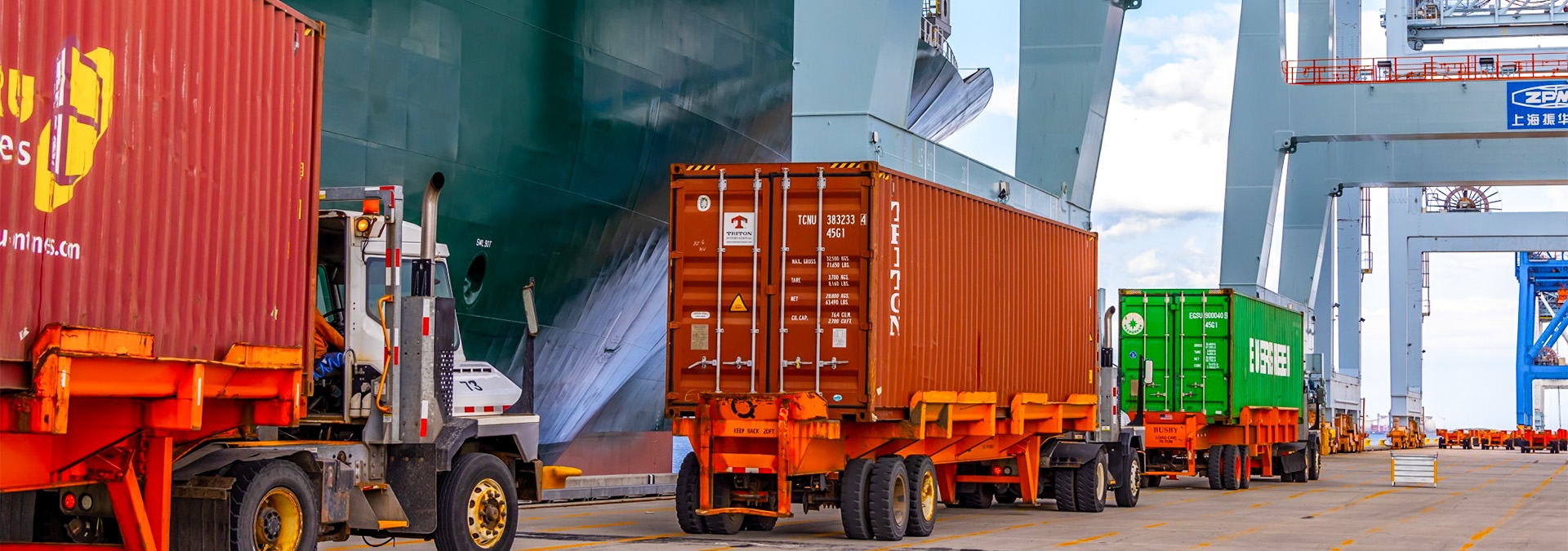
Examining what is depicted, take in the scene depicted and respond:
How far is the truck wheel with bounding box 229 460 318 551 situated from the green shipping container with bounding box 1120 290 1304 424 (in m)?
17.8

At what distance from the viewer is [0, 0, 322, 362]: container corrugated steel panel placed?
6879 millimetres

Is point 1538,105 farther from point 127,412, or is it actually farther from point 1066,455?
point 127,412

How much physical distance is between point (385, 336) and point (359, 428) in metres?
0.65

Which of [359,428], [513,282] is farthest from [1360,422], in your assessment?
[359,428]

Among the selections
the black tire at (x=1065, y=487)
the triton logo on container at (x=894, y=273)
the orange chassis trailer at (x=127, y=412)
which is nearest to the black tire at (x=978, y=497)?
the black tire at (x=1065, y=487)

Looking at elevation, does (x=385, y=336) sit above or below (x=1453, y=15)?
below

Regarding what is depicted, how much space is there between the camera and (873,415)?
1342 centimetres

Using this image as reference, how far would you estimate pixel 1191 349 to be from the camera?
25.9 m

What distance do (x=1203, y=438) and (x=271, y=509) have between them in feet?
63.7

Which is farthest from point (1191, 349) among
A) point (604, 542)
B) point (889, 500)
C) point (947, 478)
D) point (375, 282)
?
point (375, 282)

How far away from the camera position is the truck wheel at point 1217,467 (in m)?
26.0

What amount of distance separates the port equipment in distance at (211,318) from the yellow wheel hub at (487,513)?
0.02 m

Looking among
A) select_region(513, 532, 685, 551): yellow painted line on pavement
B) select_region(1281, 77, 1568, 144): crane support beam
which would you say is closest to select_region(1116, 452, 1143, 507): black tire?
select_region(513, 532, 685, 551): yellow painted line on pavement

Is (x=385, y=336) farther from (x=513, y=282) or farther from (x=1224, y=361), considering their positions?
(x=1224, y=361)
